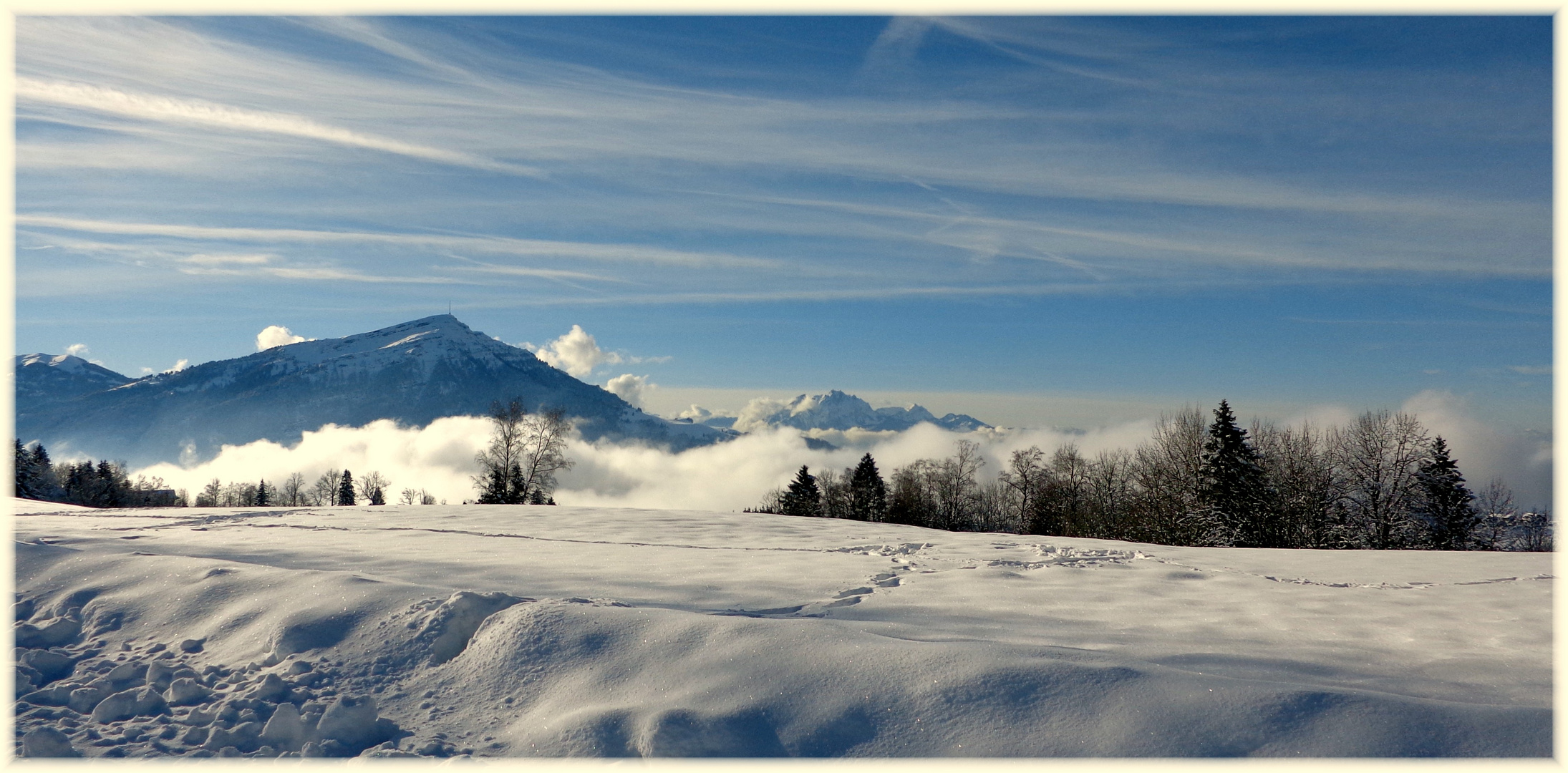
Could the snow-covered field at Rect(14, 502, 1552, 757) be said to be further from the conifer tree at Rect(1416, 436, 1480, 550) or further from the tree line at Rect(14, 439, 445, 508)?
the tree line at Rect(14, 439, 445, 508)

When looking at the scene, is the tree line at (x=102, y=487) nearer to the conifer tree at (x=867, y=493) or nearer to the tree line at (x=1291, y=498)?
the conifer tree at (x=867, y=493)

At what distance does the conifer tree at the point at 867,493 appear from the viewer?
5647 cm

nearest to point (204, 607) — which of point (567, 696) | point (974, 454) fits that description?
point (567, 696)

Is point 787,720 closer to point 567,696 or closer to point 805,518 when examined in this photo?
point 567,696

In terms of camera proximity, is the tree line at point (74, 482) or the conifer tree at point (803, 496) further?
the conifer tree at point (803, 496)

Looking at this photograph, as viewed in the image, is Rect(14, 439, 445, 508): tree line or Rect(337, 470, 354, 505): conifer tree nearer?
Rect(14, 439, 445, 508): tree line

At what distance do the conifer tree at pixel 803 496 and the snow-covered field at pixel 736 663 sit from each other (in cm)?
4909

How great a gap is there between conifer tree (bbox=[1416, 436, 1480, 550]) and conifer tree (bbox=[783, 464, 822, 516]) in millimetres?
35636

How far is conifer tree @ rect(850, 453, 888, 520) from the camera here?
5647 centimetres

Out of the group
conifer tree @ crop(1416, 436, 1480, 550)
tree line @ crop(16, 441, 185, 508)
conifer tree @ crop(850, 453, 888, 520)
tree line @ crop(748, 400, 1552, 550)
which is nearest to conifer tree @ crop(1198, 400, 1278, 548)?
tree line @ crop(748, 400, 1552, 550)

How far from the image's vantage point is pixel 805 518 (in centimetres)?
1716

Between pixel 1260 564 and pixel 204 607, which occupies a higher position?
pixel 204 607

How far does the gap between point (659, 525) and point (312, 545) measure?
19.6 ft

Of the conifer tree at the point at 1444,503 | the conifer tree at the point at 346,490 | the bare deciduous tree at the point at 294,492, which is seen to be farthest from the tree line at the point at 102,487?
the conifer tree at the point at 1444,503
